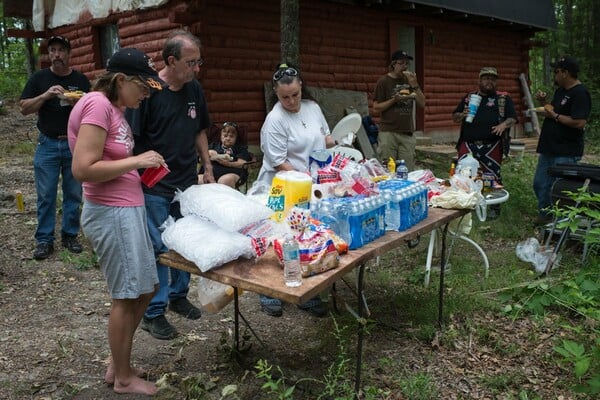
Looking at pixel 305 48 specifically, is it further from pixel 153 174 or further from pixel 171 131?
pixel 153 174

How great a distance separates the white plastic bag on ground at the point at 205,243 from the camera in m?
2.43

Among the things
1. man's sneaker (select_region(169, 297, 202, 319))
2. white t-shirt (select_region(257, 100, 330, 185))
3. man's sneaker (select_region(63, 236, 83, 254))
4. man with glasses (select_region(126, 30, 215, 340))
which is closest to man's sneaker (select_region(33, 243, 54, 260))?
man's sneaker (select_region(63, 236, 83, 254))

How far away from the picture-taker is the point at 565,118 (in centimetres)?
563

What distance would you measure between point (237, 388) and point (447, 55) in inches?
482

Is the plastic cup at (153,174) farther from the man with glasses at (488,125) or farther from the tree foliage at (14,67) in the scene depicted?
the tree foliage at (14,67)

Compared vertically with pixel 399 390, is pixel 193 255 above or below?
above

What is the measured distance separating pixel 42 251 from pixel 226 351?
261cm

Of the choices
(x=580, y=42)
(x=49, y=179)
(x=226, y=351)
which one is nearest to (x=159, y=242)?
(x=226, y=351)

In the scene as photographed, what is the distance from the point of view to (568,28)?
22.5 meters

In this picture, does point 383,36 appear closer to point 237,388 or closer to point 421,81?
point 421,81

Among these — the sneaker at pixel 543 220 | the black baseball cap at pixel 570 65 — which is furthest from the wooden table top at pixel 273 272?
the black baseball cap at pixel 570 65

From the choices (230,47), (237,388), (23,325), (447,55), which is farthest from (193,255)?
(447,55)

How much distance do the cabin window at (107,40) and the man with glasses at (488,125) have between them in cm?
700

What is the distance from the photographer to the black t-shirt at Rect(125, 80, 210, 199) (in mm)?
3213
